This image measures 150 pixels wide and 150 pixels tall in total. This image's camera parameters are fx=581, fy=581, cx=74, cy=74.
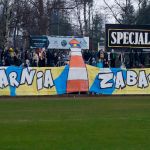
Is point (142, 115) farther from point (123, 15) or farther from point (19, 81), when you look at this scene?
point (123, 15)

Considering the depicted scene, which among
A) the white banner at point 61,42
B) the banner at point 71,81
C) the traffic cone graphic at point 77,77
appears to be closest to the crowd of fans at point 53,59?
the banner at point 71,81

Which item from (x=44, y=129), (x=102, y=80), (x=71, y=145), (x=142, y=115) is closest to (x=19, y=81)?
(x=102, y=80)

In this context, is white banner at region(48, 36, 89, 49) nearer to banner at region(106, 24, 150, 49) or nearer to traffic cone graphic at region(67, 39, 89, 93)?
banner at region(106, 24, 150, 49)

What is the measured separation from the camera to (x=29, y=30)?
68.5 meters

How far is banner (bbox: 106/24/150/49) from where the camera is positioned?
33.8 meters

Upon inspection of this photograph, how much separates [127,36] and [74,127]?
1952 cm

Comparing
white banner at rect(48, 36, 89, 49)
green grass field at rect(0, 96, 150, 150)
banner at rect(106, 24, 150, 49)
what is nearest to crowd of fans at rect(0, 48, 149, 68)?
banner at rect(106, 24, 150, 49)

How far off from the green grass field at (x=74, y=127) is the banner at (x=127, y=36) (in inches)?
463

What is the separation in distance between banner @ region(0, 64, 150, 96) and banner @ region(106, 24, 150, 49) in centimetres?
421

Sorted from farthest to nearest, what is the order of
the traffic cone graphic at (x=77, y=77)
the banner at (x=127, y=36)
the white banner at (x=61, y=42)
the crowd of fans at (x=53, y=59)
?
the white banner at (x=61, y=42) < the banner at (x=127, y=36) < the crowd of fans at (x=53, y=59) < the traffic cone graphic at (x=77, y=77)

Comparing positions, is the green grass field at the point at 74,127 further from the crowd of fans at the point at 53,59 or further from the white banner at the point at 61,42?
the white banner at the point at 61,42

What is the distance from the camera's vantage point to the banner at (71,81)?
28.5 m

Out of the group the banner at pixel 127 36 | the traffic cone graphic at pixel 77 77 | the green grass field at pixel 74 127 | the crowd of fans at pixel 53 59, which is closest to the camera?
the green grass field at pixel 74 127

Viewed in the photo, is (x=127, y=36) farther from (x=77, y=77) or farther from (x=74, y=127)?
(x=74, y=127)
